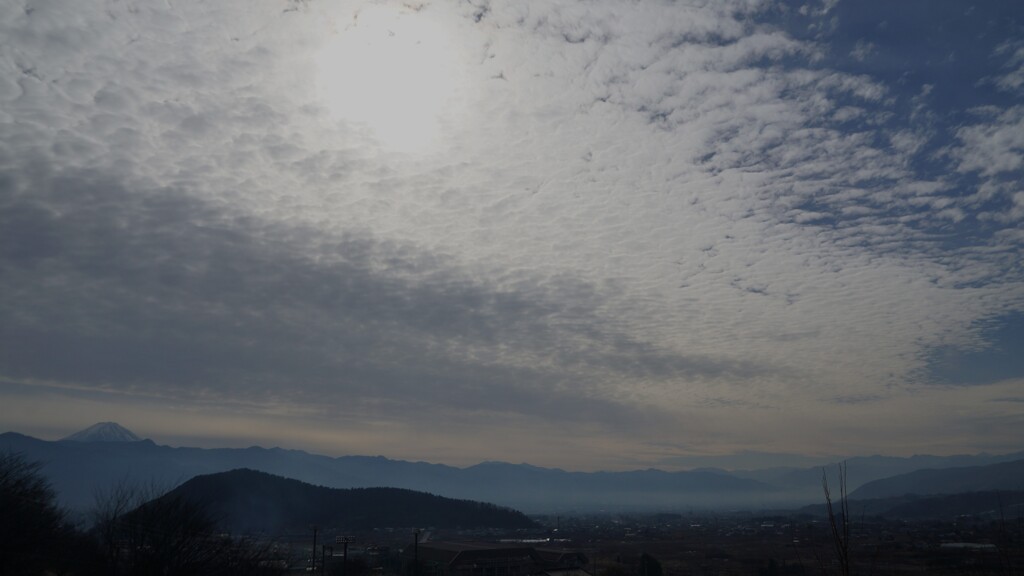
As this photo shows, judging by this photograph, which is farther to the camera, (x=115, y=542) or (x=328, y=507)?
(x=328, y=507)

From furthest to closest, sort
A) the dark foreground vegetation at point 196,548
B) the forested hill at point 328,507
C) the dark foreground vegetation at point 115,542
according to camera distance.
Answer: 1. the forested hill at point 328,507
2. the dark foreground vegetation at point 115,542
3. the dark foreground vegetation at point 196,548

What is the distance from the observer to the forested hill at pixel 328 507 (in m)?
85.2

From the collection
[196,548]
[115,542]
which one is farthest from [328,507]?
[196,548]

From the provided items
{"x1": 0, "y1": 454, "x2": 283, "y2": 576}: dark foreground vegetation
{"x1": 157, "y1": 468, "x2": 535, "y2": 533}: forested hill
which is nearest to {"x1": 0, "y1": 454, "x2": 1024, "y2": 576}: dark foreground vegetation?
{"x1": 0, "y1": 454, "x2": 283, "y2": 576}: dark foreground vegetation

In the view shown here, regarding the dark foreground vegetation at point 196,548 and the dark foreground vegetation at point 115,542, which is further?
the dark foreground vegetation at point 115,542

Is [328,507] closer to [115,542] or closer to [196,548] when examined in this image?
[115,542]

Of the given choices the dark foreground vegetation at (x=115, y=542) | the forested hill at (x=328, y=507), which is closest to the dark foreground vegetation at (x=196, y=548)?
the dark foreground vegetation at (x=115, y=542)

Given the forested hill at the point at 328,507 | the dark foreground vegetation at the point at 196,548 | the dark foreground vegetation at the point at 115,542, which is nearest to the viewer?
the dark foreground vegetation at the point at 196,548

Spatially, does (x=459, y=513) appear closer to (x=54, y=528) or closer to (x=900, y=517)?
(x=900, y=517)

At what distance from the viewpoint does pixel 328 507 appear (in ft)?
319

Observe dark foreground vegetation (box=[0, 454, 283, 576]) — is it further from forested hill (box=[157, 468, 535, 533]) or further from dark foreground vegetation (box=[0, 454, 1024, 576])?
forested hill (box=[157, 468, 535, 533])

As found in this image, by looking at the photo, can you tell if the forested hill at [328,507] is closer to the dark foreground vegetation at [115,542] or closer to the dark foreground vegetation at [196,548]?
the dark foreground vegetation at [196,548]

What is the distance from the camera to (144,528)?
2472cm

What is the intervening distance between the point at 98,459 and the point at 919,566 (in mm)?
203674
